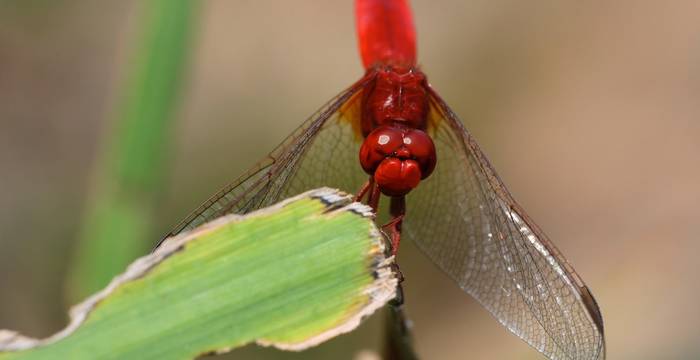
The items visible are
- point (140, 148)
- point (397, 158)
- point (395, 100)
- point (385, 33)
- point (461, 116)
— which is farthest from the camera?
point (461, 116)

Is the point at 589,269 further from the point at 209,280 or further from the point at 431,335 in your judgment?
the point at 209,280

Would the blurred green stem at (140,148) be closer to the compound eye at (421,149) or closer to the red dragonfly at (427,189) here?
the red dragonfly at (427,189)

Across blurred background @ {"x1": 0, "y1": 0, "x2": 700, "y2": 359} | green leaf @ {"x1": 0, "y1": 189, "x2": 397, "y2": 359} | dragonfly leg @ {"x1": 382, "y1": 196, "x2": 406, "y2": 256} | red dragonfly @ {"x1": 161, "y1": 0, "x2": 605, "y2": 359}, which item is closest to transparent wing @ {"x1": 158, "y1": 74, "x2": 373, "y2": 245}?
red dragonfly @ {"x1": 161, "y1": 0, "x2": 605, "y2": 359}

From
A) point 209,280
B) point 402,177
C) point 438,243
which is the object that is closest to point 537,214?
point 438,243

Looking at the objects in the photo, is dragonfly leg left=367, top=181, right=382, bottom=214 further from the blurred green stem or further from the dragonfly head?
the blurred green stem

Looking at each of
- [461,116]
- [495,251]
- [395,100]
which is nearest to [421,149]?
[395,100]

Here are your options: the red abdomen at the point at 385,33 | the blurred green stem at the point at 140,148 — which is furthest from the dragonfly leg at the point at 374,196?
the blurred green stem at the point at 140,148

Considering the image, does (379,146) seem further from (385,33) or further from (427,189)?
(385,33)
